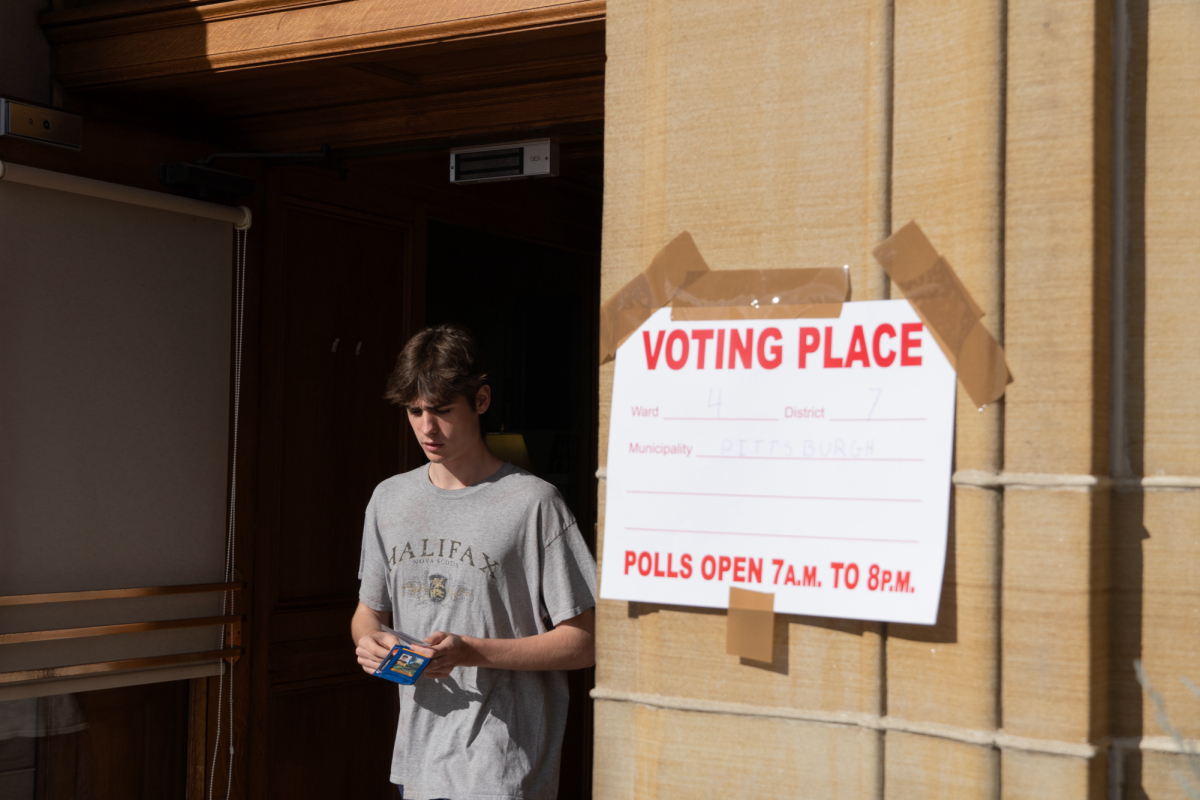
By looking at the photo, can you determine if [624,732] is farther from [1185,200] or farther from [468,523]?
[1185,200]

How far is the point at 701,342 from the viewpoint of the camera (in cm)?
200

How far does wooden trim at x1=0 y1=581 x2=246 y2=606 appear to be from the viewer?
10.6 ft

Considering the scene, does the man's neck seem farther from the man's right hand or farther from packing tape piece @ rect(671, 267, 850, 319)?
packing tape piece @ rect(671, 267, 850, 319)

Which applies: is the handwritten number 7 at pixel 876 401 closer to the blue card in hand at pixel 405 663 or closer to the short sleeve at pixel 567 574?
the short sleeve at pixel 567 574

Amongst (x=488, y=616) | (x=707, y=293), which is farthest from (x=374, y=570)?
(x=707, y=293)

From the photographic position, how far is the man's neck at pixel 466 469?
260cm

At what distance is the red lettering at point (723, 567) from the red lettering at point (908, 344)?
0.42 meters

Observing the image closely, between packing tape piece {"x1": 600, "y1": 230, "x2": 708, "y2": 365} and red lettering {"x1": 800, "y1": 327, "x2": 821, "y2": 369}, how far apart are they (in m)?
0.21

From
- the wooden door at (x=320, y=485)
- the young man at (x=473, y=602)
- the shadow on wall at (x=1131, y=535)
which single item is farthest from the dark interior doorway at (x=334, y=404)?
the shadow on wall at (x=1131, y=535)

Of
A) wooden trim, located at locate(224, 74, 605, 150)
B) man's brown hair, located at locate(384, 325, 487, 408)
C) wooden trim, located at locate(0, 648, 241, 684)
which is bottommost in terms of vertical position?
wooden trim, located at locate(0, 648, 241, 684)

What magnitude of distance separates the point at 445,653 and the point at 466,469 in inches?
17.7

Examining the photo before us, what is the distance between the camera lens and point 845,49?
75.6 inches

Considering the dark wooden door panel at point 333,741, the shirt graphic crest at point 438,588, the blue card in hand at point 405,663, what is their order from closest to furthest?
the blue card in hand at point 405,663
the shirt graphic crest at point 438,588
the dark wooden door panel at point 333,741

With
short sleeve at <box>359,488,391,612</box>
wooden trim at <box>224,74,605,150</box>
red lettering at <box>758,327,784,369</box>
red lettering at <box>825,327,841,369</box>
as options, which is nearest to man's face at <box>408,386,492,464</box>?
short sleeve at <box>359,488,391,612</box>
